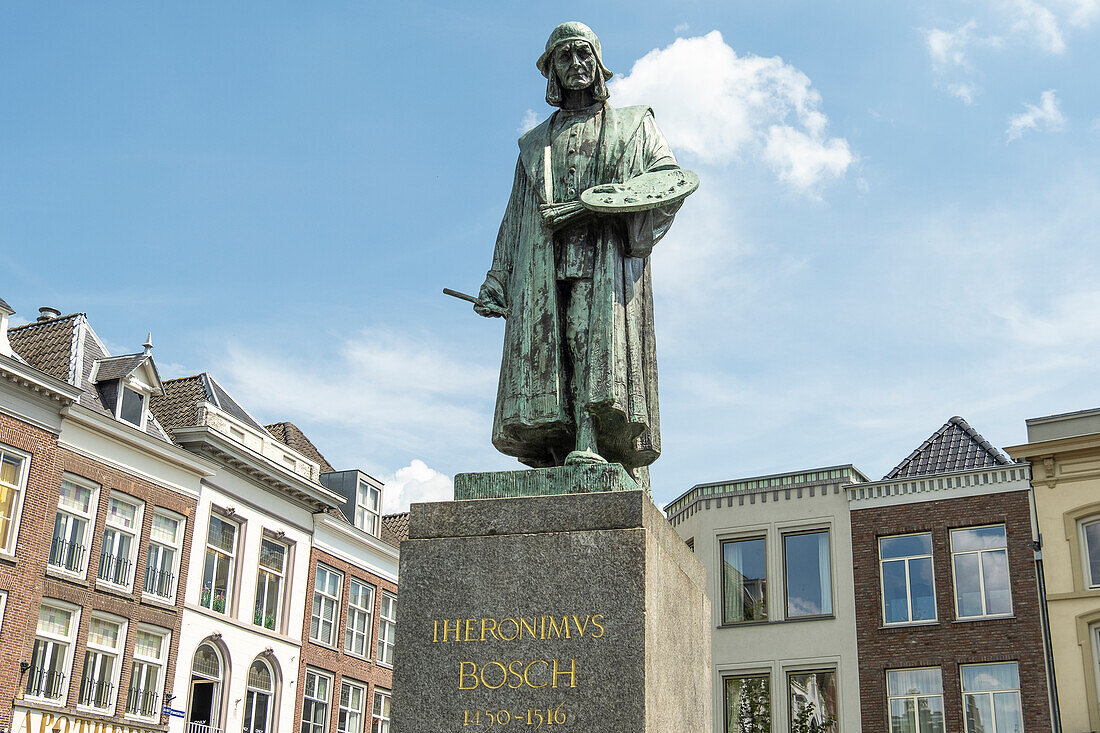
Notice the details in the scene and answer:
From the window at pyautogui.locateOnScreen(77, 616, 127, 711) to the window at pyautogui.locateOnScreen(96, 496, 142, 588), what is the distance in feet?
3.58

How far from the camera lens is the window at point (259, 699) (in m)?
34.2

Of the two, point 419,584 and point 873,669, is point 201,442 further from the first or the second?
point 419,584

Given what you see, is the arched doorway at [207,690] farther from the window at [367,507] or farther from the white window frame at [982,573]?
the white window frame at [982,573]

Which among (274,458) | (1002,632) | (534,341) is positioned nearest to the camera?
(534,341)

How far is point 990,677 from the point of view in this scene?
94.1 ft

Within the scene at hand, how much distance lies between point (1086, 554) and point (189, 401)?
25031 mm

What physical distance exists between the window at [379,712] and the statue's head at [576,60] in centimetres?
3442

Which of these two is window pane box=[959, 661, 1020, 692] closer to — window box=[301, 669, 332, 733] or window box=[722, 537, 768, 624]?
window box=[722, 537, 768, 624]

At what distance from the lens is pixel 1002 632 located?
2883 cm

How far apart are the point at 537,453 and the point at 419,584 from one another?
149cm

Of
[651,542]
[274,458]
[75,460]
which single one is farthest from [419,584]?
[274,458]

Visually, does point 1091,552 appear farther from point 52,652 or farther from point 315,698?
point 52,652

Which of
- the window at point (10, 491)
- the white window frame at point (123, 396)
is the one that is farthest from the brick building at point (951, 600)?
the window at point (10, 491)

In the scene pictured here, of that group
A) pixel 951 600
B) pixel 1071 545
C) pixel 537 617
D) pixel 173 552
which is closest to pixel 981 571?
pixel 951 600
